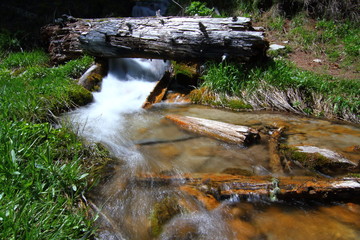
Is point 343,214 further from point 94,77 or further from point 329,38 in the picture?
point 329,38

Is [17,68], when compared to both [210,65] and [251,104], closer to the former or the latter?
[210,65]

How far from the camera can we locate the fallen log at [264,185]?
254cm

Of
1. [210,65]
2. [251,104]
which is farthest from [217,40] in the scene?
[251,104]

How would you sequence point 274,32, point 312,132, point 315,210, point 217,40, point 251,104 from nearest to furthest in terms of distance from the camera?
point 315,210 < point 312,132 < point 251,104 < point 217,40 < point 274,32

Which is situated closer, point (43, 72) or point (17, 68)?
point (43, 72)

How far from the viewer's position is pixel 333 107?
16.6 ft

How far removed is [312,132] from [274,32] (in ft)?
20.3

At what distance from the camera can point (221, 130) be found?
4.03m

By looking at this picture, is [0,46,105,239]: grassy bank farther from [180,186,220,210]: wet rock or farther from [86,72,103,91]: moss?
[86,72,103,91]: moss

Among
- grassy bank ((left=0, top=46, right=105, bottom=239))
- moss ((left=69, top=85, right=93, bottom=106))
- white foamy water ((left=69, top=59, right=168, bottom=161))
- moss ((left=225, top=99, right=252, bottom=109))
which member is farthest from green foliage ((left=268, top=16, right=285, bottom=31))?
grassy bank ((left=0, top=46, right=105, bottom=239))

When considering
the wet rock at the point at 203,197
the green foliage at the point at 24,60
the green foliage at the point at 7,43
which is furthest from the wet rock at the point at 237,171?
the green foliage at the point at 7,43

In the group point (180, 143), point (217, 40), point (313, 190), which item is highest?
point (217, 40)

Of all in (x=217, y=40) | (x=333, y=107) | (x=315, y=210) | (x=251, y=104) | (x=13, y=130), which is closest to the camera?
(x=315, y=210)

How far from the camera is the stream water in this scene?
227 cm
